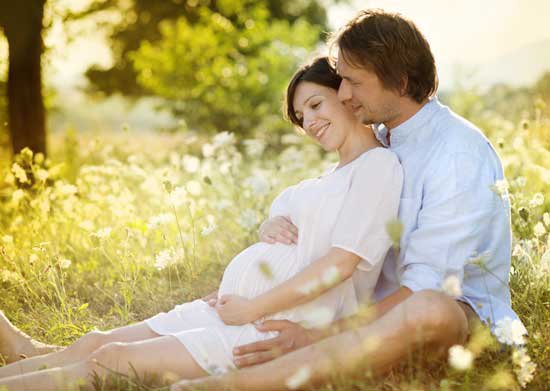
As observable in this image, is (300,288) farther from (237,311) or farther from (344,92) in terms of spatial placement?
(344,92)

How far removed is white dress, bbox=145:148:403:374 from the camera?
2.75 m

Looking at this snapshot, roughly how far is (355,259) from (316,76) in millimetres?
896

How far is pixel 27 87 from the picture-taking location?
7.74 meters

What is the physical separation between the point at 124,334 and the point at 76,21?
604 cm

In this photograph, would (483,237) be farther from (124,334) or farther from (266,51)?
(266,51)

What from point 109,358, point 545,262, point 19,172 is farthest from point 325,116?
point 19,172

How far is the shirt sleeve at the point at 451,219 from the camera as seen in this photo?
2855 mm

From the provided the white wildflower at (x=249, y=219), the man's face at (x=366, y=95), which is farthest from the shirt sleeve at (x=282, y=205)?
the white wildflower at (x=249, y=219)

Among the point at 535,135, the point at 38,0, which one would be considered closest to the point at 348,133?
the point at 535,135

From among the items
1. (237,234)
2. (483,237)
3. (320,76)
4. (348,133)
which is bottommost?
(237,234)

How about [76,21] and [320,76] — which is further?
[76,21]

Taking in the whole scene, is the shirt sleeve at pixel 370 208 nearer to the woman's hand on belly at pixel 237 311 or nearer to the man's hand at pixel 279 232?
the man's hand at pixel 279 232

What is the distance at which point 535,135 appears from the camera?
554 centimetres

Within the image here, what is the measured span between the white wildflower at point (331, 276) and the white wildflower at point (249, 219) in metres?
1.80
